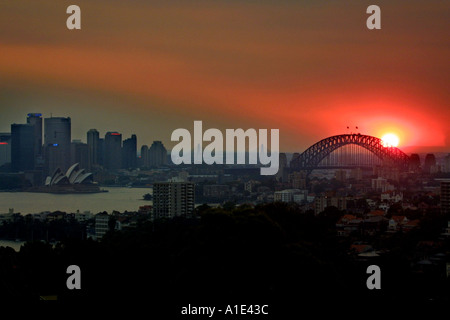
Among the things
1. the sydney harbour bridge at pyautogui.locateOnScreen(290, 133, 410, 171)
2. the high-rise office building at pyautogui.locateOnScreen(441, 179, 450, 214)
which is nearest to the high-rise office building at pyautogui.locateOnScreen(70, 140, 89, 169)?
the sydney harbour bridge at pyautogui.locateOnScreen(290, 133, 410, 171)

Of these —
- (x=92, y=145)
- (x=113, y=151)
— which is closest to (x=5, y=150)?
(x=92, y=145)

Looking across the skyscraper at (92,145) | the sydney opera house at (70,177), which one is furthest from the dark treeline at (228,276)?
the skyscraper at (92,145)

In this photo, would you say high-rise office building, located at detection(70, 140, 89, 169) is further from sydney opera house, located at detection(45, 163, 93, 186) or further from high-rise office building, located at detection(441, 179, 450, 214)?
high-rise office building, located at detection(441, 179, 450, 214)

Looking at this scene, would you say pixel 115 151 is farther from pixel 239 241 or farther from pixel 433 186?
pixel 239 241

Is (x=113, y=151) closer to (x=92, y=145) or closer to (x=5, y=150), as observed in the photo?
(x=92, y=145)

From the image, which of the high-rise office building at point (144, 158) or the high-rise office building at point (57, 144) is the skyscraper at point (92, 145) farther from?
the high-rise office building at point (144, 158)

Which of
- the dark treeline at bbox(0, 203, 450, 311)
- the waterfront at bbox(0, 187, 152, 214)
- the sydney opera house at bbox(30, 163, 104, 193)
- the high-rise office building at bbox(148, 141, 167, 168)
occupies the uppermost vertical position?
the high-rise office building at bbox(148, 141, 167, 168)
